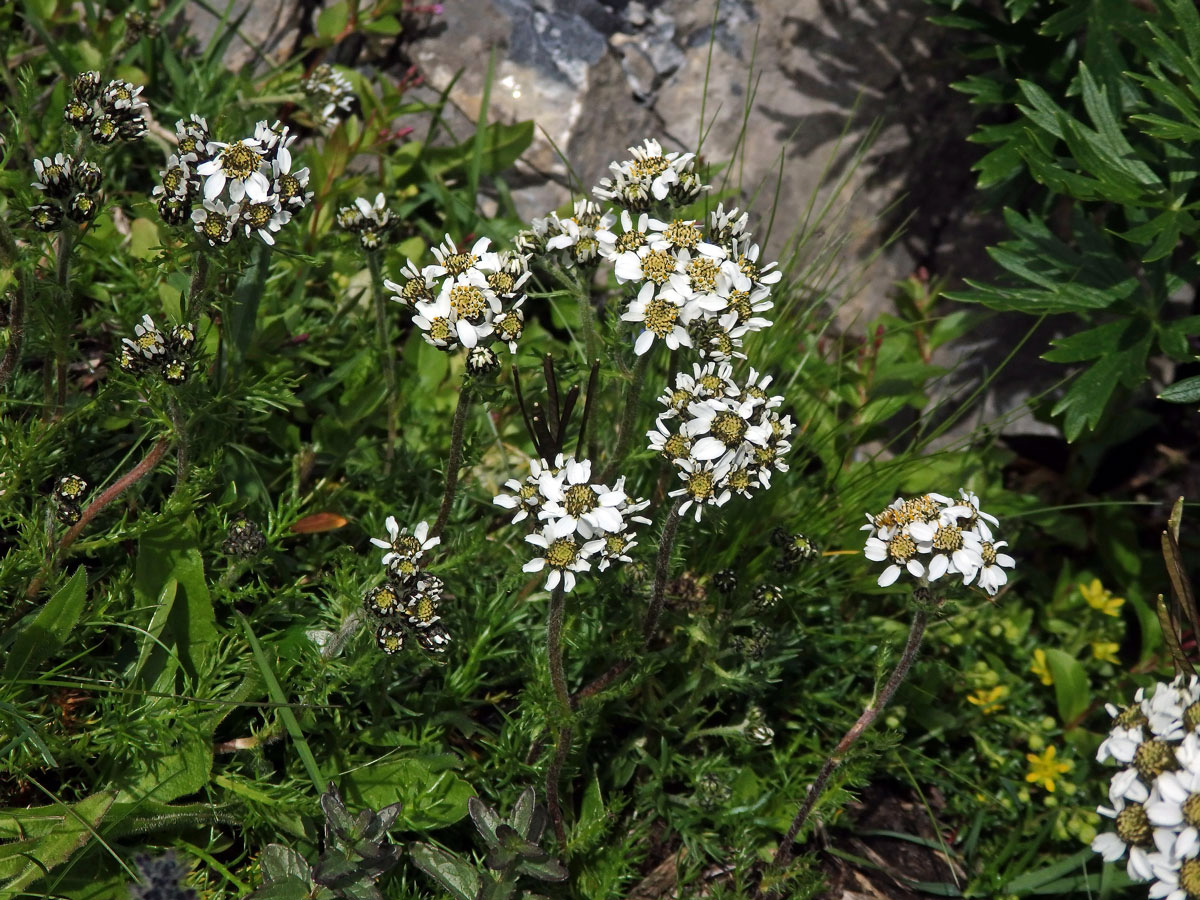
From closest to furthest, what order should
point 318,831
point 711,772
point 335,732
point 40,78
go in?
point 318,831 < point 335,732 < point 711,772 < point 40,78

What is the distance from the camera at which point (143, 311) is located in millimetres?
3422

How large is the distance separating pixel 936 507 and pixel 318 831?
5.96ft

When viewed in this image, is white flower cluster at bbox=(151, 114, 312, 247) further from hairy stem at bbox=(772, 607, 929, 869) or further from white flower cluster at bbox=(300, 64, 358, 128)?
hairy stem at bbox=(772, 607, 929, 869)

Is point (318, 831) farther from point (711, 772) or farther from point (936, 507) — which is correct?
point (936, 507)

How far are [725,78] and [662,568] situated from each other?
2785mm

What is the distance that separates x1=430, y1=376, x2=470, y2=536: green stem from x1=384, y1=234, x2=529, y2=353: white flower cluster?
124 mm

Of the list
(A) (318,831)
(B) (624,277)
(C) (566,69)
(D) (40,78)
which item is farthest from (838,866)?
(D) (40,78)

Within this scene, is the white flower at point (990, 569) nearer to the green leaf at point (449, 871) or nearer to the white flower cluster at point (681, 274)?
the white flower cluster at point (681, 274)

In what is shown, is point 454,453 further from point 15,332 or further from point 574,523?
point 15,332

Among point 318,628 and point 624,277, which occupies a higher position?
point 624,277

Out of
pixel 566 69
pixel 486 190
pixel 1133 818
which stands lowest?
pixel 1133 818

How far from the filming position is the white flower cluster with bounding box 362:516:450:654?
2568 millimetres

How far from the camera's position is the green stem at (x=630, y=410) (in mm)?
2697

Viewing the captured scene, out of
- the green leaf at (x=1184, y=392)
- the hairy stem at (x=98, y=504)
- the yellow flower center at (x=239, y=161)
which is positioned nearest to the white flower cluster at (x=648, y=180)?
the yellow flower center at (x=239, y=161)
